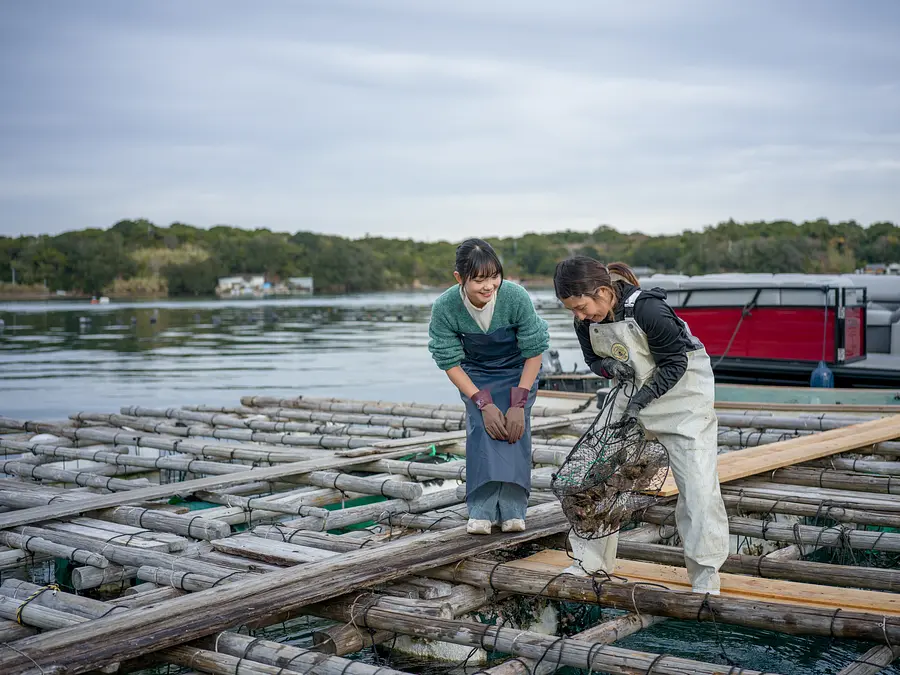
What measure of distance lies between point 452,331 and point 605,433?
99 centimetres

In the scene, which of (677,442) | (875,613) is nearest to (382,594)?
Result: (677,442)

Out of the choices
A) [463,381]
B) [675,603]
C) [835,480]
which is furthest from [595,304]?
[835,480]

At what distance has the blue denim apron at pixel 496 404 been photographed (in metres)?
4.60

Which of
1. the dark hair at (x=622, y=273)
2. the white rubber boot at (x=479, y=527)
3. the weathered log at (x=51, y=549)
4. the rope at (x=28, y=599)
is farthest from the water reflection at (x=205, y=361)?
the dark hair at (x=622, y=273)

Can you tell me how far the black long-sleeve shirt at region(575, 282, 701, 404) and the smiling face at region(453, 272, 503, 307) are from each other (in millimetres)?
650

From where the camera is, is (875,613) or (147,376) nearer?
(875,613)

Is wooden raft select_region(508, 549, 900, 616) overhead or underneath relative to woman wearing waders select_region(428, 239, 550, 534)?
underneath

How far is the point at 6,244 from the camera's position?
104375mm

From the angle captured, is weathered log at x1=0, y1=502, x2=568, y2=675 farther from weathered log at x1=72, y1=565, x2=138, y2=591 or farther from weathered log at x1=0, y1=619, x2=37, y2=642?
weathered log at x1=72, y1=565, x2=138, y2=591

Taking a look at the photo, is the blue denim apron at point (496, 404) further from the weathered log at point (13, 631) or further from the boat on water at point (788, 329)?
the boat on water at point (788, 329)

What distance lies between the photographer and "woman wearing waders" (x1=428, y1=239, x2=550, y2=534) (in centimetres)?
456

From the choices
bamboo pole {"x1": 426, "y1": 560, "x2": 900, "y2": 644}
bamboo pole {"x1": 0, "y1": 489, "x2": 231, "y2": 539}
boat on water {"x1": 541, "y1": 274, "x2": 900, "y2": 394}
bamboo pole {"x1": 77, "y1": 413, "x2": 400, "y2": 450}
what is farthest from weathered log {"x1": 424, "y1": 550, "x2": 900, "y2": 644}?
boat on water {"x1": 541, "y1": 274, "x2": 900, "y2": 394}

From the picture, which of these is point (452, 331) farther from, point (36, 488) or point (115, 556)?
point (36, 488)

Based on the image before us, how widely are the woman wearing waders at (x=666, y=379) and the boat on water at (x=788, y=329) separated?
9151 mm
